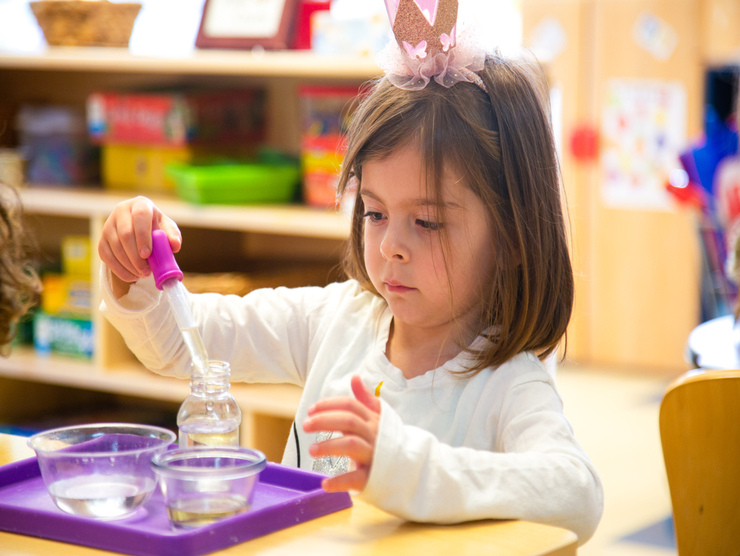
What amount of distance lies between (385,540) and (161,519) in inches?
6.7

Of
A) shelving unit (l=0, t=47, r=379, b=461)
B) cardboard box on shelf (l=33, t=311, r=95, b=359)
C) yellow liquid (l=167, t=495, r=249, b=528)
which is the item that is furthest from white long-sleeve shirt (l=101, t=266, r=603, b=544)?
cardboard box on shelf (l=33, t=311, r=95, b=359)

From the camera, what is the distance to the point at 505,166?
3.24 ft

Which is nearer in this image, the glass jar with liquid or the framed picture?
the glass jar with liquid

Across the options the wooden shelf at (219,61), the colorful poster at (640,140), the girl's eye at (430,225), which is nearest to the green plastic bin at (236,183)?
the wooden shelf at (219,61)

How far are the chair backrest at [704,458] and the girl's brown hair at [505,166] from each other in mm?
143

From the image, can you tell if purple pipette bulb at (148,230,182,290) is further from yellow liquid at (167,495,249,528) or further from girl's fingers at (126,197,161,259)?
yellow liquid at (167,495,249,528)

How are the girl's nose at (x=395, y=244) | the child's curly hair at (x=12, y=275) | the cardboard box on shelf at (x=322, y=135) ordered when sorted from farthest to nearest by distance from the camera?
the cardboard box on shelf at (x=322, y=135) → the child's curly hair at (x=12, y=275) → the girl's nose at (x=395, y=244)

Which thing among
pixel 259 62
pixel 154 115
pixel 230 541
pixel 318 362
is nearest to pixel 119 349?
pixel 154 115

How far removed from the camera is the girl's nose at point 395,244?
0.94m

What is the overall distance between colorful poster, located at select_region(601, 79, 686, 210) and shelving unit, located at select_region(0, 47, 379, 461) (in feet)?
6.50

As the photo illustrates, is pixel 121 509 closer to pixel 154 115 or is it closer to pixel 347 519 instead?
pixel 347 519

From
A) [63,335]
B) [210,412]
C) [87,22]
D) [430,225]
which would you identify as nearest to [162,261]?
[210,412]

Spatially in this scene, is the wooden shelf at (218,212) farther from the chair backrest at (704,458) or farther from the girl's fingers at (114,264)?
the chair backrest at (704,458)

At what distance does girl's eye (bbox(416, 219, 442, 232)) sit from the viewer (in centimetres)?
96
